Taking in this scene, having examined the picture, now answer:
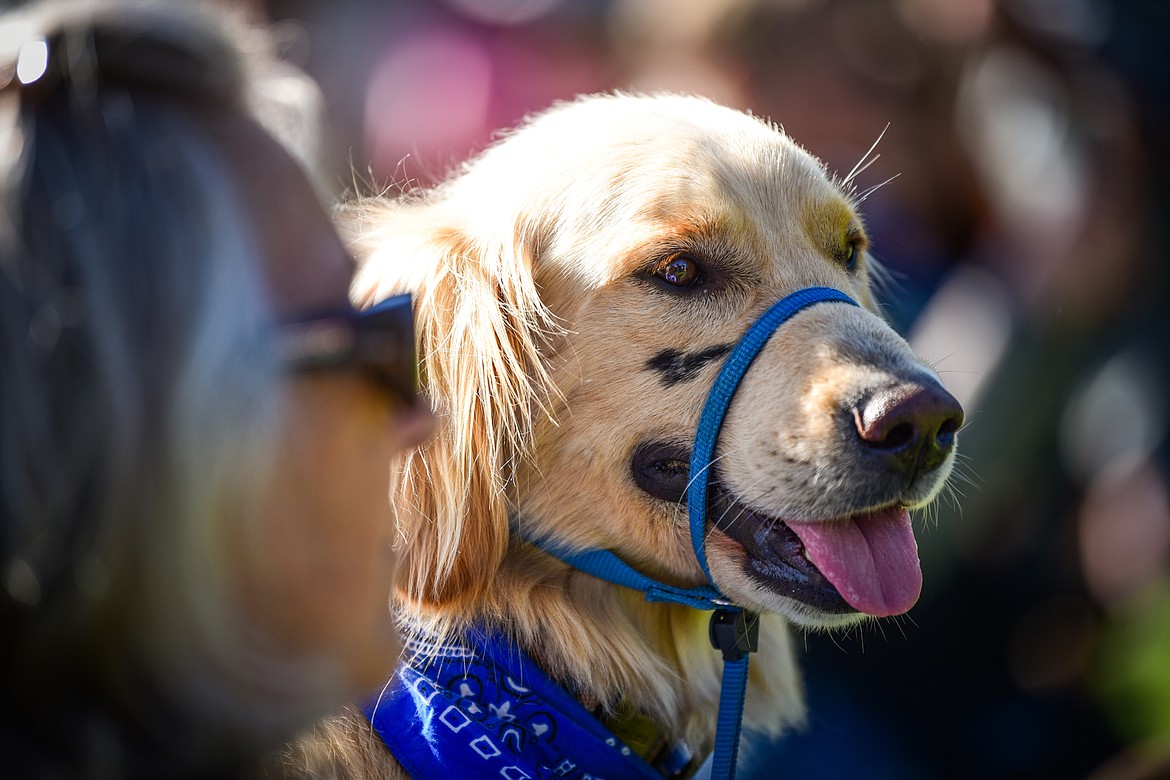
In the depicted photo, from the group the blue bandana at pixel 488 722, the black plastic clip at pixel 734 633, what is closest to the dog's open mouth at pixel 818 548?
the black plastic clip at pixel 734 633

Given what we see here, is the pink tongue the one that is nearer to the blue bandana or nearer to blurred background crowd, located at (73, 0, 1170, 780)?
the blue bandana

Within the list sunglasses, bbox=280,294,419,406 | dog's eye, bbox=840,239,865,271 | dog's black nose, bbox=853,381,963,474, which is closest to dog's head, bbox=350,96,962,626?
dog's black nose, bbox=853,381,963,474

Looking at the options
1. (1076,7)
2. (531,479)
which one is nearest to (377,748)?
(531,479)

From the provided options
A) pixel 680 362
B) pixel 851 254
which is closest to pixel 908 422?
pixel 680 362

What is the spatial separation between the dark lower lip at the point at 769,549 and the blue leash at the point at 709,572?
4 cm

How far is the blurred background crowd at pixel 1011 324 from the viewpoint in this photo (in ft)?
11.1

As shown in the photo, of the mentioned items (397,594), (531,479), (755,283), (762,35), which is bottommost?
(397,594)

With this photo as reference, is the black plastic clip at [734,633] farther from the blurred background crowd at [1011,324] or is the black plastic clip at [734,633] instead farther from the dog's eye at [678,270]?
the blurred background crowd at [1011,324]

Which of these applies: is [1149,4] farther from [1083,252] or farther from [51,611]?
[51,611]

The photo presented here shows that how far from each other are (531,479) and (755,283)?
0.59 metres

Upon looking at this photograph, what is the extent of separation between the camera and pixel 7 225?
0.99 metres

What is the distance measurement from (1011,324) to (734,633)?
6.61 ft

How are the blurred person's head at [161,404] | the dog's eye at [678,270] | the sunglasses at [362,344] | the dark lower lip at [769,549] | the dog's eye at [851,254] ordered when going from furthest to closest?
the dog's eye at [851,254]
the dog's eye at [678,270]
the dark lower lip at [769,549]
the sunglasses at [362,344]
the blurred person's head at [161,404]

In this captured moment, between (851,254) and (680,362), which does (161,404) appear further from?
(851,254)
